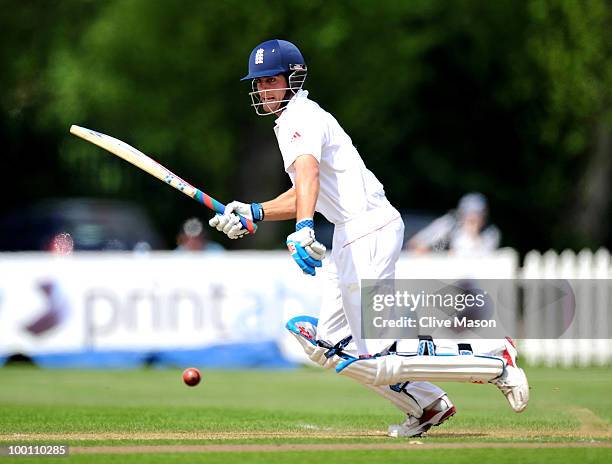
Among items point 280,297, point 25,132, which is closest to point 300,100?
A: point 280,297

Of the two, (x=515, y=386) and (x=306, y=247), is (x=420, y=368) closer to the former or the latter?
(x=515, y=386)

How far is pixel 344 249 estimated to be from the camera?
7703 mm

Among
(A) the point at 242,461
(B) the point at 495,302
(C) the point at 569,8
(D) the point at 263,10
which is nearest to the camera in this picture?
(A) the point at 242,461

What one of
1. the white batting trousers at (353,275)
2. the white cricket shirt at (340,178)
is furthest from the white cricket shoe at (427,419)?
the white cricket shirt at (340,178)

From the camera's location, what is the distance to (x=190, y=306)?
14.6 meters

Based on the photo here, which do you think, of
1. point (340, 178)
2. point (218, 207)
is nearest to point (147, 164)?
point (218, 207)

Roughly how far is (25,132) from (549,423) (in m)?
16.5

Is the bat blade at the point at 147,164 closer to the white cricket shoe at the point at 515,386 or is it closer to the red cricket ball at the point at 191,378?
the red cricket ball at the point at 191,378

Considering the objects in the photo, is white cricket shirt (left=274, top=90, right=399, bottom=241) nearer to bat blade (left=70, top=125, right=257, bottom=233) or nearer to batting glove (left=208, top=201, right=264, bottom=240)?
batting glove (left=208, top=201, right=264, bottom=240)

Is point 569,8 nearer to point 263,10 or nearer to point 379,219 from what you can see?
point 263,10

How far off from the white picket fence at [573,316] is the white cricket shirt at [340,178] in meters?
7.70

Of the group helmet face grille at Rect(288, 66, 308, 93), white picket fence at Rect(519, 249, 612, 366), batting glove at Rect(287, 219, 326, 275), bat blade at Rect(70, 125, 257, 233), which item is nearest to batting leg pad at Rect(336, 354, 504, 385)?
batting glove at Rect(287, 219, 326, 275)

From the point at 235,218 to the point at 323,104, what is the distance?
16.7 metres

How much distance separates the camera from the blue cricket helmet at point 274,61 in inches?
307
